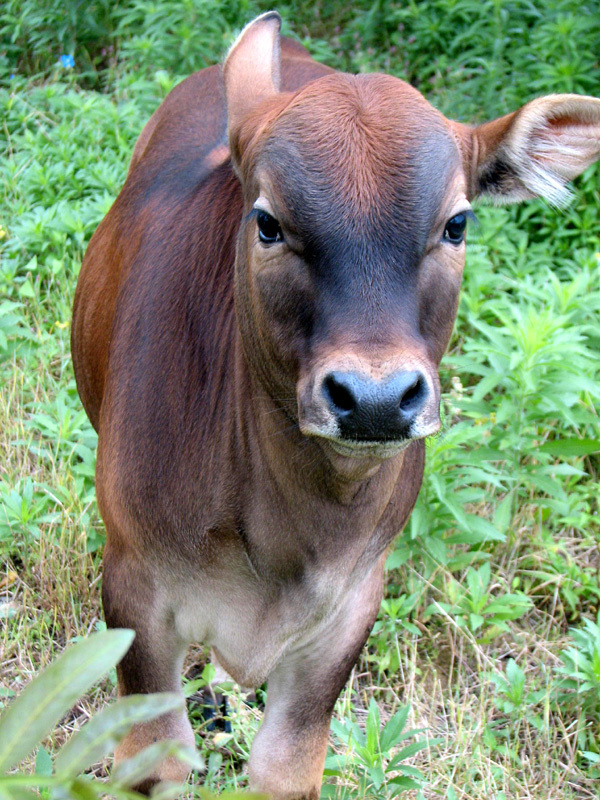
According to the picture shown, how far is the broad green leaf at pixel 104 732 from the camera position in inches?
31.9

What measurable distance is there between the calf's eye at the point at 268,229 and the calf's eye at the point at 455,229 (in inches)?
15.9

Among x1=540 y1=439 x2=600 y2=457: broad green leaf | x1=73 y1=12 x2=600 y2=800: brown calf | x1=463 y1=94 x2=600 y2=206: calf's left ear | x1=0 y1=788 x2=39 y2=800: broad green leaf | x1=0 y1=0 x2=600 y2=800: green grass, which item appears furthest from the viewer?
x1=540 y1=439 x2=600 y2=457: broad green leaf

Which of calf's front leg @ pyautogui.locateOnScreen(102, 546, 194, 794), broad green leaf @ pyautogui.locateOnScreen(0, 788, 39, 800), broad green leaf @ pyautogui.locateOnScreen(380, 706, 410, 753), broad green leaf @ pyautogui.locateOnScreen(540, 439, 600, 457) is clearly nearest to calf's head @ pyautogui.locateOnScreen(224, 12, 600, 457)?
calf's front leg @ pyautogui.locateOnScreen(102, 546, 194, 794)

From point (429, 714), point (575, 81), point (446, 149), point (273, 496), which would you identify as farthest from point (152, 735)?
point (575, 81)

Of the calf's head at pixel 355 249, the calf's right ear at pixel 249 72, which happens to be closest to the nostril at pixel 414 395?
the calf's head at pixel 355 249

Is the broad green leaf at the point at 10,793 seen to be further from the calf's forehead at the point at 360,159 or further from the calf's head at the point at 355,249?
the calf's forehead at the point at 360,159

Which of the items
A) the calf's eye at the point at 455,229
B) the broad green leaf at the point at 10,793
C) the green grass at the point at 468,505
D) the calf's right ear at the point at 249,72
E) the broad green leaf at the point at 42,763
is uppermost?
the broad green leaf at the point at 10,793

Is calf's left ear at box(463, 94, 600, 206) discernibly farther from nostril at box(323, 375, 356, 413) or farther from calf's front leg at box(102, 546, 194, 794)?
calf's front leg at box(102, 546, 194, 794)

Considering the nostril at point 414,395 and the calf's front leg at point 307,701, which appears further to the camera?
the calf's front leg at point 307,701

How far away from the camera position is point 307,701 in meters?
3.01

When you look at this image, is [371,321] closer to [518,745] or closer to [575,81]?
[518,745]

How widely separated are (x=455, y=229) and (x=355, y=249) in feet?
1.24

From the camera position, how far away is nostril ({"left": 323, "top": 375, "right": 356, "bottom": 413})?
196cm

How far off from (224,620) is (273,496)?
42 centimetres
